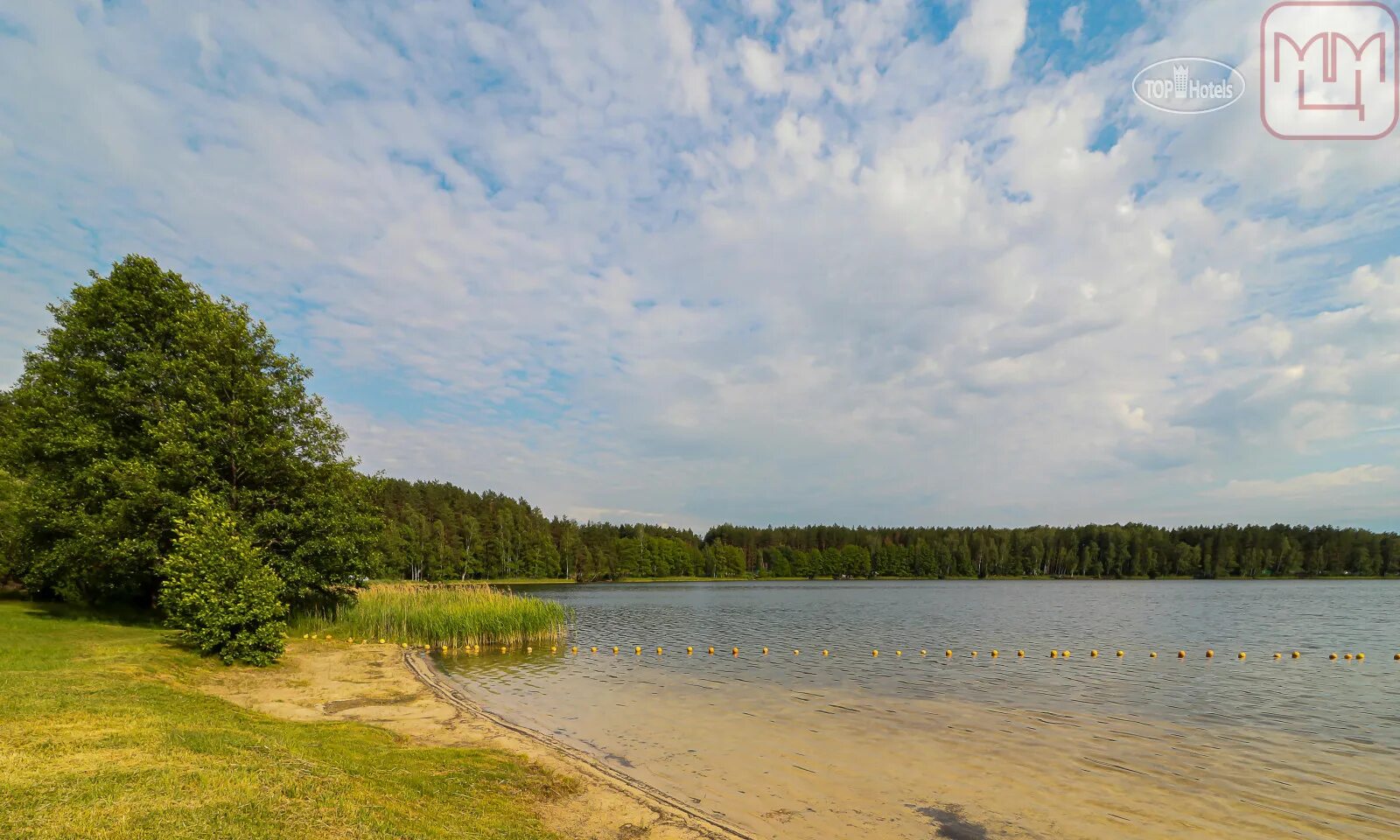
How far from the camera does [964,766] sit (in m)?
15.8

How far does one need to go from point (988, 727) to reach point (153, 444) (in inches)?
1384

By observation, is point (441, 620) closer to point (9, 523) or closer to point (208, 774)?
point (9, 523)

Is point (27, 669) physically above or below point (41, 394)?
below

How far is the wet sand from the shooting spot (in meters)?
12.6

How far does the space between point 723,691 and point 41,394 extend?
3241 cm

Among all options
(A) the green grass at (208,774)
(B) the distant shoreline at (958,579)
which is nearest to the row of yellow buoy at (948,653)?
(A) the green grass at (208,774)

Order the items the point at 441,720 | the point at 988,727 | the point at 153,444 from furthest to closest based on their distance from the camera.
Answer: the point at 153,444 → the point at 988,727 → the point at 441,720

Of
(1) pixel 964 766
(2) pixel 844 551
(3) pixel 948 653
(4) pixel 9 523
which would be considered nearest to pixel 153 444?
(4) pixel 9 523

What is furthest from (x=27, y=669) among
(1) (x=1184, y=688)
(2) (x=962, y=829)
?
(1) (x=1184, y=688)

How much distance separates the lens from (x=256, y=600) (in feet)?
73.0

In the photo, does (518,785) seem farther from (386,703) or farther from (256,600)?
(256,600)

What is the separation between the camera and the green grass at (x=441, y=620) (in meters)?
34.3

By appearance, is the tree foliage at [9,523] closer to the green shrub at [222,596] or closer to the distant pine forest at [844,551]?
the green shrub at [222,596]

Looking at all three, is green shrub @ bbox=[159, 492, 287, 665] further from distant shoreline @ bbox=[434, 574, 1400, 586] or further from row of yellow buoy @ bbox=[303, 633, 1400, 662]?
distant shoreline @ bbox=[434, 574, 1400, 586]
